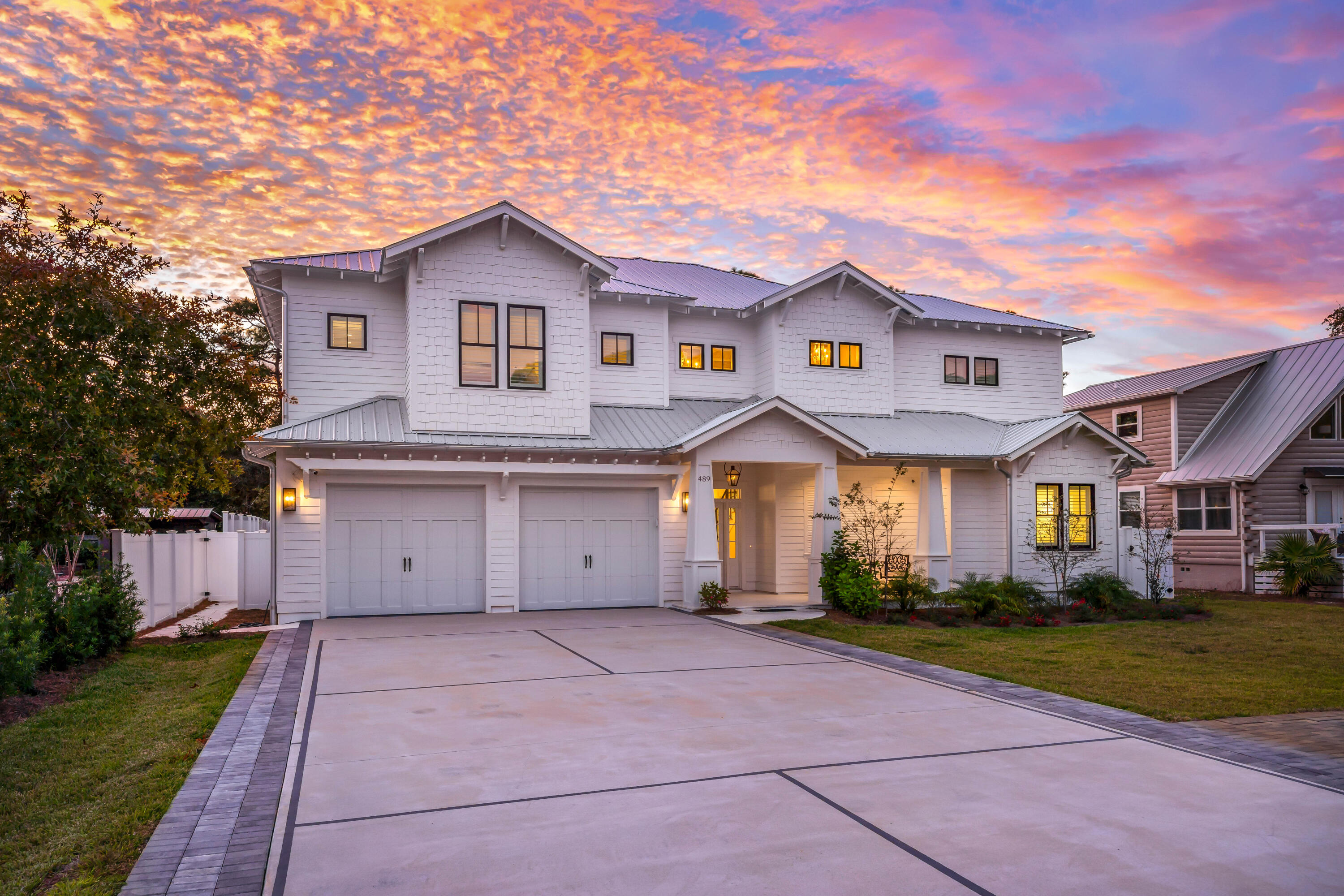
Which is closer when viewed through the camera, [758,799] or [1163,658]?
[758,799]

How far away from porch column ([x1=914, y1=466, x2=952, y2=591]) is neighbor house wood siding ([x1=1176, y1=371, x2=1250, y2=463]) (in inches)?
425

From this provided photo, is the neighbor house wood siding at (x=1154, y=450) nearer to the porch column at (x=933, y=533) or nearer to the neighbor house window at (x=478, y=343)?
the porch column at (x=933, y=533)

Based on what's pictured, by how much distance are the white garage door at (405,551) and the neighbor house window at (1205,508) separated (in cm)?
1998

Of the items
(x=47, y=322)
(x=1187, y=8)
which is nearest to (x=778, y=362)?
(x=1187, y=8)

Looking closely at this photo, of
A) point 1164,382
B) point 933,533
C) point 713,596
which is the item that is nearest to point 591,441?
point 713,596

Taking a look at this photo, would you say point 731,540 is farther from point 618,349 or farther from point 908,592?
point 618,349

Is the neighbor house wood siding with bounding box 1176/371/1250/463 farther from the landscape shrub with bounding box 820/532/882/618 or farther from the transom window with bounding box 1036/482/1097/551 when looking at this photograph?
the landscape shrub with bounding box 820/532/882/618

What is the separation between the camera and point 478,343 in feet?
55.2

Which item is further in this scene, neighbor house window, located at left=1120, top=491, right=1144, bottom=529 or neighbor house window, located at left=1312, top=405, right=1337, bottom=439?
neighbor house window, located at left=1120, top=491, right=1144, bottom=529

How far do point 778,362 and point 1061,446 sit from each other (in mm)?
6620

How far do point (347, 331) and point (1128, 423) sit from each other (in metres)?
22.9

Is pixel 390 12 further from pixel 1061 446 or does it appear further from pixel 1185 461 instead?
pixel 1185 461

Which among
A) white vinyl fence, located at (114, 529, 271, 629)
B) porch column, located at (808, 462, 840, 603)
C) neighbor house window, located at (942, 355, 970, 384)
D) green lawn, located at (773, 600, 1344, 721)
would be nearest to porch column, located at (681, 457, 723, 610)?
porch column, located at (808, 462, 840, 603)

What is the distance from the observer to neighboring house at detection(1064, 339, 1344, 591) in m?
23.2
